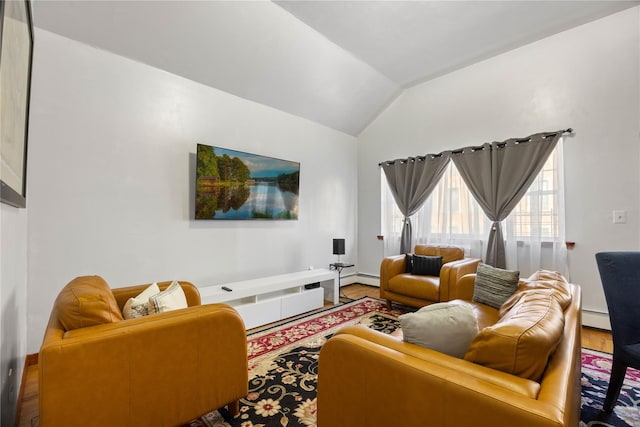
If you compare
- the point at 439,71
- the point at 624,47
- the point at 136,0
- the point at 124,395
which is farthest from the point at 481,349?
the point at 439,71

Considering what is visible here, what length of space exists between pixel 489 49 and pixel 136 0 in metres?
4.04

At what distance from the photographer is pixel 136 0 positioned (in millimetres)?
2486

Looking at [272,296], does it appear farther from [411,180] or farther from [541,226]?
[541,226]

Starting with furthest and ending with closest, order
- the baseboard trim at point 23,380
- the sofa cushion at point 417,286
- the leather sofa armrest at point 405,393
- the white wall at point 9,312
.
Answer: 1. the sofa cushion at point 417,286
2. the baseboard trim at point 23,380
3. the white wall at point 9,312
4. the leather sofa armrest at point 405,393

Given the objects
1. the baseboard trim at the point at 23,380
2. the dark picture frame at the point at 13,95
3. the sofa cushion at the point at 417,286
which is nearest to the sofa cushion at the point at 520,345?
the dark picture frame at the point at 13,95

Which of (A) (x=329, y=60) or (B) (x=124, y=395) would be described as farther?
(A) (x=329, y=60)

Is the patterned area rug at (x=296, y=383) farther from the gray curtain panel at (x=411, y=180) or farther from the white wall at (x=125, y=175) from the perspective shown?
the gray curtain panel at (x=411, y=180)

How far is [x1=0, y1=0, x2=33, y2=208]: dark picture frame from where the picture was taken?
1.07 metres

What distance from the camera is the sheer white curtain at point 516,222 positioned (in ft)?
11.3

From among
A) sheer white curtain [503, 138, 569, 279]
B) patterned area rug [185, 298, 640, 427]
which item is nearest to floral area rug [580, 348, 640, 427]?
patterned area rug [185, 298, 640, 427]

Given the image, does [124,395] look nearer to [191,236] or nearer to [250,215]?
[191,236]

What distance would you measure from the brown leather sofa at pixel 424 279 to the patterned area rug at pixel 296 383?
1.37ft

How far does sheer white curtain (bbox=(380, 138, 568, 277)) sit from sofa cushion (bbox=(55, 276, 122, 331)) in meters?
4.07

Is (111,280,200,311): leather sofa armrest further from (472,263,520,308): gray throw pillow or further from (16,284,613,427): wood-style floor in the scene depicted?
(472,263,520,308): gray throw pillow
